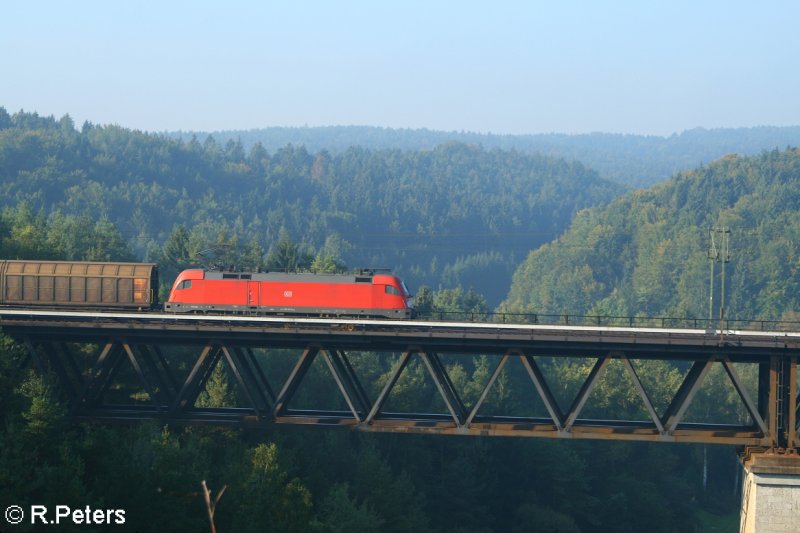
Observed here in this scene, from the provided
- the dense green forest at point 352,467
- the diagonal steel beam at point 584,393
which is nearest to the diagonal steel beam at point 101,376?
the dense green forest at point 352,467

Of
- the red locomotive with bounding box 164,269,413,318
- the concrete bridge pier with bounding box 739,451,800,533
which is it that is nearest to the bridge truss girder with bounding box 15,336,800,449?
the concrete bridge pier with bounding box 739,451,800,533

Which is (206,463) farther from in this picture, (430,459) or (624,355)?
(430,459)

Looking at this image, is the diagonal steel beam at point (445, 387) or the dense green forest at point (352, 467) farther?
the diagonal steel beam at point (445, 387)

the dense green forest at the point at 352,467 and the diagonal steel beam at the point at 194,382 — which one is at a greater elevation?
the diagonal steel beam at the point at 194,382

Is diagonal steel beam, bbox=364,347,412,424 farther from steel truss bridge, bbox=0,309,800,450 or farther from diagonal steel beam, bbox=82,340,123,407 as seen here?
diagonal steel beam, bbox=82,340,123,407

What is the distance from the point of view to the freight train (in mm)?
74312

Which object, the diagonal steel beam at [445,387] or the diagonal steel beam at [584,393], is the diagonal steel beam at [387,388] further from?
the diagonal steel beam at [584,393]

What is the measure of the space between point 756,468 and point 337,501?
26916mm

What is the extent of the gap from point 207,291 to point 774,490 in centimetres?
3641

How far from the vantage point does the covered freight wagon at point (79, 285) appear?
75.2 meters

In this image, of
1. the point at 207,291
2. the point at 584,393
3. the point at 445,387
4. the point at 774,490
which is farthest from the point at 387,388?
the point at 774,490

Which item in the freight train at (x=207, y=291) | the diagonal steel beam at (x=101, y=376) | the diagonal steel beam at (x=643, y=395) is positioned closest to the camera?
the diagonal steel beam at (x=643, y=395)

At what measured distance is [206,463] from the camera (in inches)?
2746

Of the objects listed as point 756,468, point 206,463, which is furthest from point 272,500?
point 756,468
